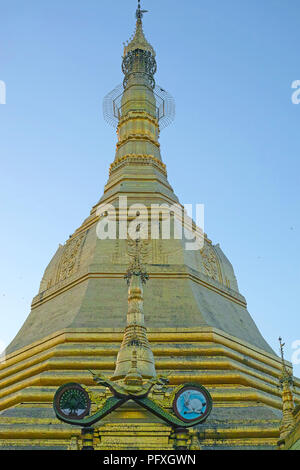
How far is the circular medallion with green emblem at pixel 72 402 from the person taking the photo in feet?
35.7

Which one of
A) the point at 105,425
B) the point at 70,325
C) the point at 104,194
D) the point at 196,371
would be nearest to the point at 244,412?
the point at 196,371

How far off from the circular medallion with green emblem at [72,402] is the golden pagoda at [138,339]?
0.38 meters

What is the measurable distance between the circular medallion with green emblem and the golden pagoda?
0.38m

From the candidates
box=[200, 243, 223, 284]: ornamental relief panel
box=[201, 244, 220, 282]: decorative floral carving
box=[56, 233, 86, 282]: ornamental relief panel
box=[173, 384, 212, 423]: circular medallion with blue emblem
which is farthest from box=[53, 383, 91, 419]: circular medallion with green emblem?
box=[201, 244, 220, 282]: decorative floral carving

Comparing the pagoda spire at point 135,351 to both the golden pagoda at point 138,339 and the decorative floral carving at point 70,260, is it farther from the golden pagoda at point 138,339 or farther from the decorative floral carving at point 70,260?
the decorative floral carving at point 70,260

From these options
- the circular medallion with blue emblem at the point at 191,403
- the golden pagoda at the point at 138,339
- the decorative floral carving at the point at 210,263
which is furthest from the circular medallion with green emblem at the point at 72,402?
the decorative floral carving at the point at 210,263

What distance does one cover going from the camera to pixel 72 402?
10945mm

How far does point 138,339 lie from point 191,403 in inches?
101

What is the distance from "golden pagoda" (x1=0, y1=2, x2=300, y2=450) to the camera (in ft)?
42.7

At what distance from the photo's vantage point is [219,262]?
2409 centimetres

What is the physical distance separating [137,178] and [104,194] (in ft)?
6.13

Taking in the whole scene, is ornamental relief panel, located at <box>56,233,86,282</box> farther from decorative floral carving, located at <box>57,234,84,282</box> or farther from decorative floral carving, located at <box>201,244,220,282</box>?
decorative floral carving, located at <box>201,244,220,282</box>
